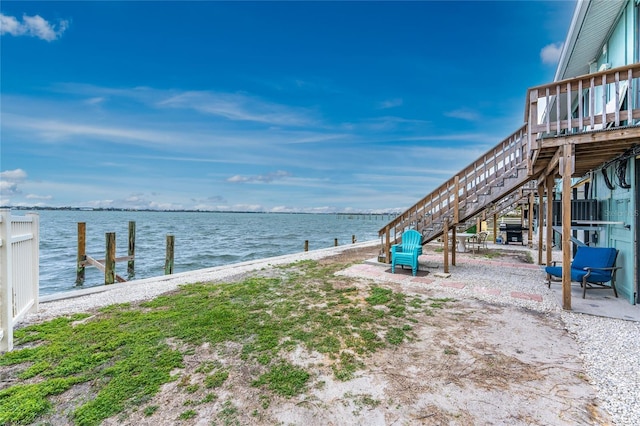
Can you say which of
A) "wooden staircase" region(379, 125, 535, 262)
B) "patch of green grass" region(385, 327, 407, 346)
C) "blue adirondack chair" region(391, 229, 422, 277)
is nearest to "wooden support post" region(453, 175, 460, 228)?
"wooden staircase" region(379, 125, 535, 262)

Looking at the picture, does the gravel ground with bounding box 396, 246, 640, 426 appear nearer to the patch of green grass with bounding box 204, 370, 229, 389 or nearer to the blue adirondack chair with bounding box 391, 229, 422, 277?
the blue adirondack chair with bounding box 391, 229, 422, 277

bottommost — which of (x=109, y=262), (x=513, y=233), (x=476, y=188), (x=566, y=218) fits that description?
(x=109, y=262)

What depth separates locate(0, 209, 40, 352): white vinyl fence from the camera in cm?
334

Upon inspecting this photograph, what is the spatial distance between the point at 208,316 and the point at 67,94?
14.2 m

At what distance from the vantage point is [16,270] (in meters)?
3.81

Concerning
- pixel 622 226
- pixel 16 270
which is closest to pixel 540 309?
pixel 622 226

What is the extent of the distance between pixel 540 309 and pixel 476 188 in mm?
3573

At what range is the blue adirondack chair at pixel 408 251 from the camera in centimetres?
745

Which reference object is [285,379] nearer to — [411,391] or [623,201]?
[411,391]

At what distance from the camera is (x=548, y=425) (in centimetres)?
206

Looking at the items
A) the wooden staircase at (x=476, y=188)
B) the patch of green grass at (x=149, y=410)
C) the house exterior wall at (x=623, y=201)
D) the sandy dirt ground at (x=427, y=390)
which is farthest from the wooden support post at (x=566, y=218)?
the patch of green grass at (x=149, y=410)

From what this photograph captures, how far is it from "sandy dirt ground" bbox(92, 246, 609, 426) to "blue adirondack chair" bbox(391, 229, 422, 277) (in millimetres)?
3788

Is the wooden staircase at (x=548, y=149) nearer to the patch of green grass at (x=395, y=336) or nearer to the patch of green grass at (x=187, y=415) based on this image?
the patch of green grass at (x=395, y=336)

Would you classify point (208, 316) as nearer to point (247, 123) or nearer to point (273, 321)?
point (273, 321)
